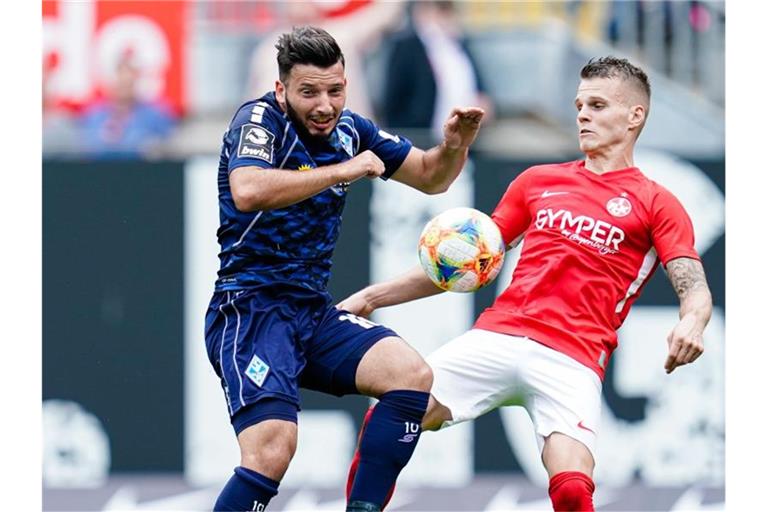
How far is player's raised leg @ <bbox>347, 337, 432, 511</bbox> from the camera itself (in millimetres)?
7008

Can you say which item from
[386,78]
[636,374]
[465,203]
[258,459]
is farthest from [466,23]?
[258,459]

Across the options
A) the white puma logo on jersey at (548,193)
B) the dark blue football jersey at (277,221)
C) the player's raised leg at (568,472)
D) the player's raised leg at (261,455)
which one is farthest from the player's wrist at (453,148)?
the player's raised leg at (261,455)

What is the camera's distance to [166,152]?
41.5ft

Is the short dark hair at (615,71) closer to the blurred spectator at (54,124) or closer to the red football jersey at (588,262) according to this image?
the red football jersey at (588,262)

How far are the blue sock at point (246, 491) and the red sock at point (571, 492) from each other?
133 cm

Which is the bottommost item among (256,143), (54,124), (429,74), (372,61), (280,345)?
(280,345)

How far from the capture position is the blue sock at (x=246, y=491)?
22.3 feet

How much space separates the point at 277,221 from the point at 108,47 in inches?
253

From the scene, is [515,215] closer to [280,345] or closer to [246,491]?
[280,345]

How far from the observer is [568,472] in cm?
704

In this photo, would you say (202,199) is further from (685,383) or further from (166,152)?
(685,383)

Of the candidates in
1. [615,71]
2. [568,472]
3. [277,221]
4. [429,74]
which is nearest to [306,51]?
[277,221]

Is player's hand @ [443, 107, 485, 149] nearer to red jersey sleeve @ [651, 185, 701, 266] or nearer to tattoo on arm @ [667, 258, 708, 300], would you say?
red jersey sleeve @ [651, 185, 701, 266]

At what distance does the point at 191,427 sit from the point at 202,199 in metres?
1.73
